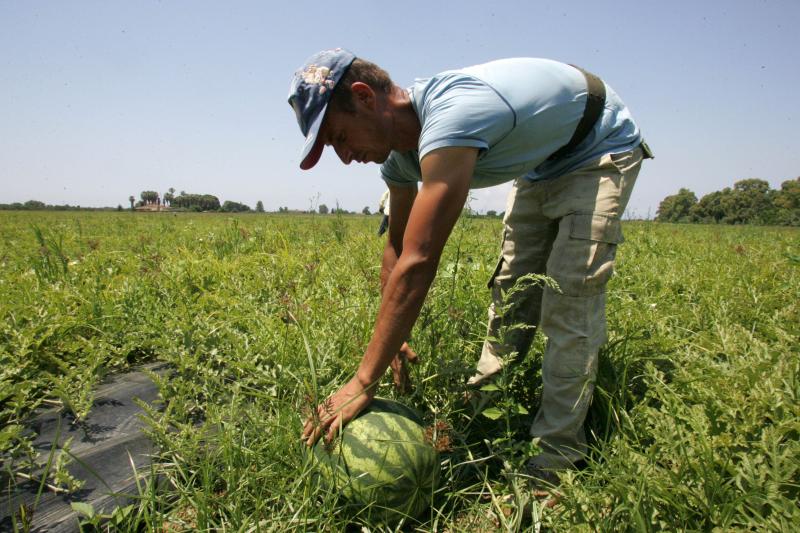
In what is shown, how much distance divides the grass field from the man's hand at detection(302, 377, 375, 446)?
0.09m

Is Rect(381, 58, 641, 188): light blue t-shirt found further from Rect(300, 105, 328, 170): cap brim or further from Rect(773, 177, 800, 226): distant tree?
Rect(773, 177, 800, 226): distant tree

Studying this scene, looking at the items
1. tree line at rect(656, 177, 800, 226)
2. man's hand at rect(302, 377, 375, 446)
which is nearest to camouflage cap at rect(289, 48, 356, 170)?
man's hand at rect(302, 377, 375, 446)

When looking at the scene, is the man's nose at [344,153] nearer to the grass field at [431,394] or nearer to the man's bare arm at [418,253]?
the man's bare arm at [418,253]

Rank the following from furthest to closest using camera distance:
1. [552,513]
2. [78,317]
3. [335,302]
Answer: [335,302] < [78,317] < [552,513]

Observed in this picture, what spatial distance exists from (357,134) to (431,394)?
125cm

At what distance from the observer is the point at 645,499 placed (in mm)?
1482

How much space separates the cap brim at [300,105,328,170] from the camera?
5.68ft

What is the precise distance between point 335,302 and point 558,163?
1607 mm

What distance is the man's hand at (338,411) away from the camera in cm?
159

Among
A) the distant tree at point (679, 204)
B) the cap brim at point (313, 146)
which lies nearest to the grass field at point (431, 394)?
the cap brim at point (313, 146)

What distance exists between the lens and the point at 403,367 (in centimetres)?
211

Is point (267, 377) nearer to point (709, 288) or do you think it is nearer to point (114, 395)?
Result: point (114, 395)

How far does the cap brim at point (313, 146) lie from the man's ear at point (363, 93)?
4.9 inches

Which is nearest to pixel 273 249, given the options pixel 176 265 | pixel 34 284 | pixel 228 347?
pixel 176 265
